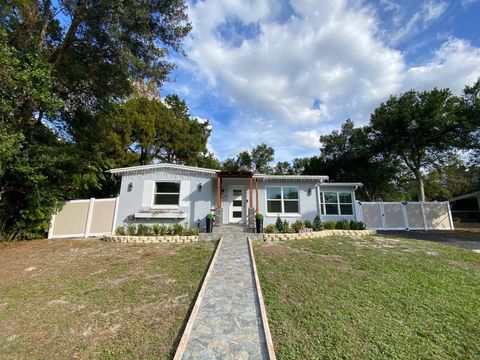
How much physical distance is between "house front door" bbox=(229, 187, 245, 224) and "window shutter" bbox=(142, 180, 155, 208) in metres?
4.30

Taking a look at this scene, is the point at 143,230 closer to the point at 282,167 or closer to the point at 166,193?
the point at 166,193

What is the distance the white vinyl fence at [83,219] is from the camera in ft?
34.1

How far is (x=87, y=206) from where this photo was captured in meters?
10.7

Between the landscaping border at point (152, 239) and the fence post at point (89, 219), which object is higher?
the fence post at point (89, 219)

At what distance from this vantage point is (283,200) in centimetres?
1260

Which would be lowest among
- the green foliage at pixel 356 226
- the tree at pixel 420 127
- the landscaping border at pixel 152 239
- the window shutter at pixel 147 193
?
the landscaping border at pixel 152 239

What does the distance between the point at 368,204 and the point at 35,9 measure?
19454mm

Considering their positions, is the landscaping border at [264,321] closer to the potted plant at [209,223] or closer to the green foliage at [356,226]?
the potted plant at [209,223]

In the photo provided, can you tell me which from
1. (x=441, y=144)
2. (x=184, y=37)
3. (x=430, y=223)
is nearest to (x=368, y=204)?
(x=430, y=223)

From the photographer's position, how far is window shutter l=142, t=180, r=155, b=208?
37.8 ft

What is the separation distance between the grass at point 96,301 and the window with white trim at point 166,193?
4073 millimetres

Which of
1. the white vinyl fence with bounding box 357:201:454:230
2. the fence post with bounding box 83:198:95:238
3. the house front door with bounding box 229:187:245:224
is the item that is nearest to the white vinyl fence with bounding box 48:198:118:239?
the fence post with bounding box 83:198:95:238

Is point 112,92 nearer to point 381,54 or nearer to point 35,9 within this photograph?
point 35,9

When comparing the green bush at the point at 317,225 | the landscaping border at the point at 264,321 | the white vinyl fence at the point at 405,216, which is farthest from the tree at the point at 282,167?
the landscaping border at the point at 264,321
